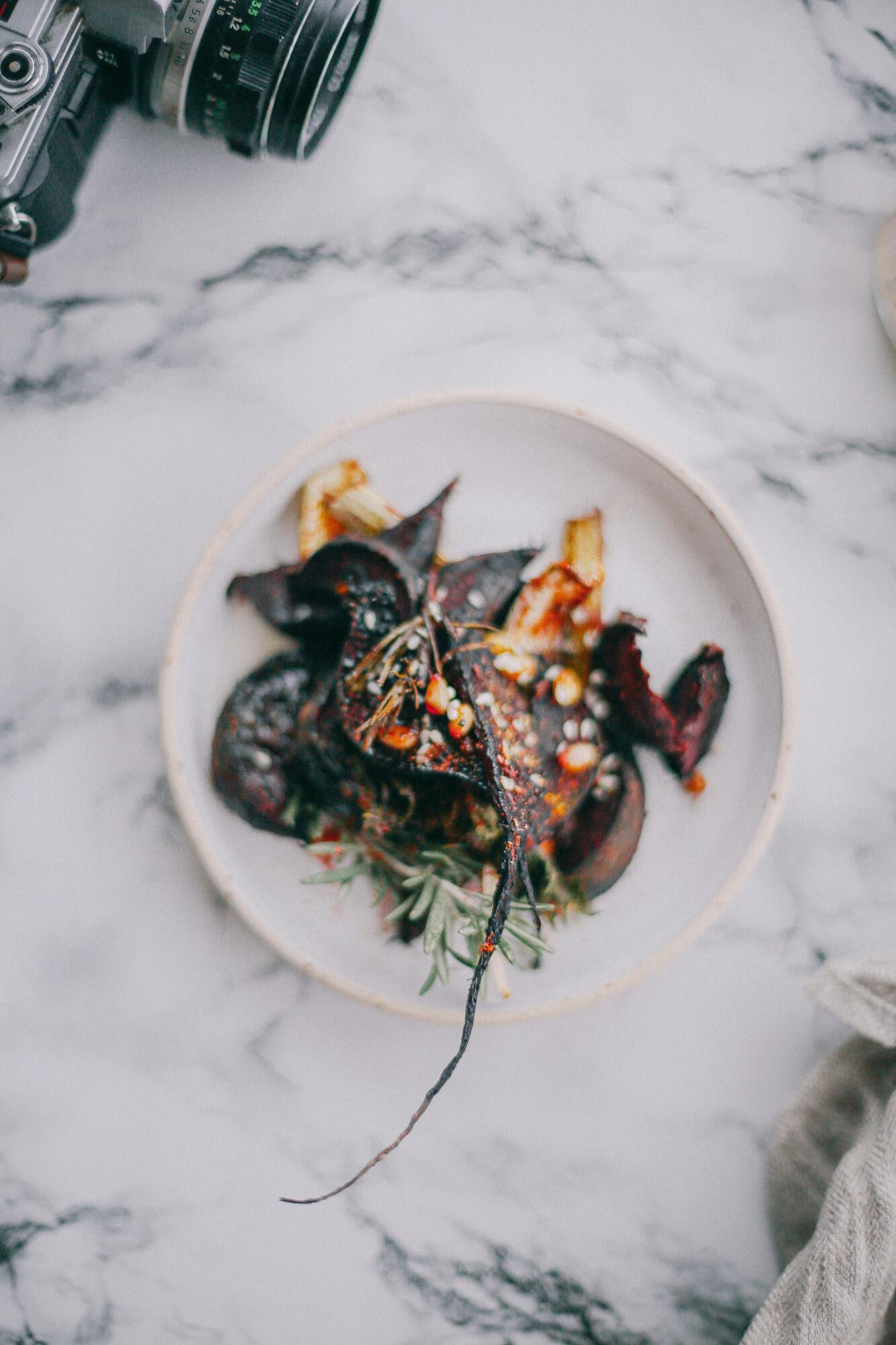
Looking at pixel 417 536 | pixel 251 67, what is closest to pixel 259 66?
pixel 251 67

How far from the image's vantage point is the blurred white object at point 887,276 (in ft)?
3.51

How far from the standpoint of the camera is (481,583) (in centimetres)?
94

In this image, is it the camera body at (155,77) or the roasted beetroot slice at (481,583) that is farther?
the roasted beetroot slice at (481,583)

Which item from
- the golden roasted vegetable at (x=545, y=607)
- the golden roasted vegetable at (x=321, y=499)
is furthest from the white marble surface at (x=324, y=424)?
the golden roasted vegetable at (x=545, y=607)

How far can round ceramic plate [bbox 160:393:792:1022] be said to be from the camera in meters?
0.95

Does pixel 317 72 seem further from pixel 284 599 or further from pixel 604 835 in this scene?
pixel 604 835

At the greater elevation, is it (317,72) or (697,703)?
Answer: (317,72)

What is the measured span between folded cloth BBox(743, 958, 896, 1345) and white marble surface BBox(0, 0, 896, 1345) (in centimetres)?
4

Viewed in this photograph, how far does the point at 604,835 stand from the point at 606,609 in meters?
0.24

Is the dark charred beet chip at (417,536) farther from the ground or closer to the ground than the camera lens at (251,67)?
closer to the ground

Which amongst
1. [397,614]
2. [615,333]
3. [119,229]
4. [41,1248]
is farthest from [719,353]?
[41,1248]

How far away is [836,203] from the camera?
1.11 meters

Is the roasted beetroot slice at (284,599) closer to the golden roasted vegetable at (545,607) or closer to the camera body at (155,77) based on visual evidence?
the golden roasted vegetable at (545,607)

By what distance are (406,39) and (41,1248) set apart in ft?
4.69
